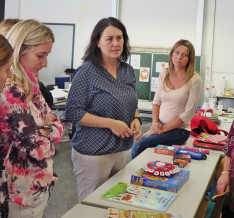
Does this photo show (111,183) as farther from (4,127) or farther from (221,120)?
(221,120)

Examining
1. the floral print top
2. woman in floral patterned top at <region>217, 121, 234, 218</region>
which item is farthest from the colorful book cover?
the floral print top

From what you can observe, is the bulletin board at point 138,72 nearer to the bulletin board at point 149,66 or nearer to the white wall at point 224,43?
the bulletin board at point 149,66

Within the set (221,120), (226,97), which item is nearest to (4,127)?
(221,120)

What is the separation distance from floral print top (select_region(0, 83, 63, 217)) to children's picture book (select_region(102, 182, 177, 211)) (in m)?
0.35

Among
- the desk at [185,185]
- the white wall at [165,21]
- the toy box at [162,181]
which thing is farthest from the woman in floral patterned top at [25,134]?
the white wall at [165,21]

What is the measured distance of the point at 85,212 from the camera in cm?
138

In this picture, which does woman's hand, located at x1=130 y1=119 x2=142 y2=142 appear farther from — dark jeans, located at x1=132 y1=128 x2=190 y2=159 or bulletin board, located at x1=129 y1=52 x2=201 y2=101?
bulletin board, located at x1=129 y1=52 x2=201 y2=101

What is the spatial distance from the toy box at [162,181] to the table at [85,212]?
323mm

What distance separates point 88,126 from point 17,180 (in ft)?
2.07

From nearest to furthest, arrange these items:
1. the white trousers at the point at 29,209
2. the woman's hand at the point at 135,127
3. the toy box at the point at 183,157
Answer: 1. the white trousers at the point at 29,209
2. the woman's hand at the point at 135,127
3. the toy box at the point at 183,157

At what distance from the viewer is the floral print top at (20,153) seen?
1185mm

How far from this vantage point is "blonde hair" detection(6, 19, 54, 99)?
1330mm

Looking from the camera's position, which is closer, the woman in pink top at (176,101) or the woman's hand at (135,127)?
the woman's hand at (135,127)

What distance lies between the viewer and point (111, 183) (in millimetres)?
1700
